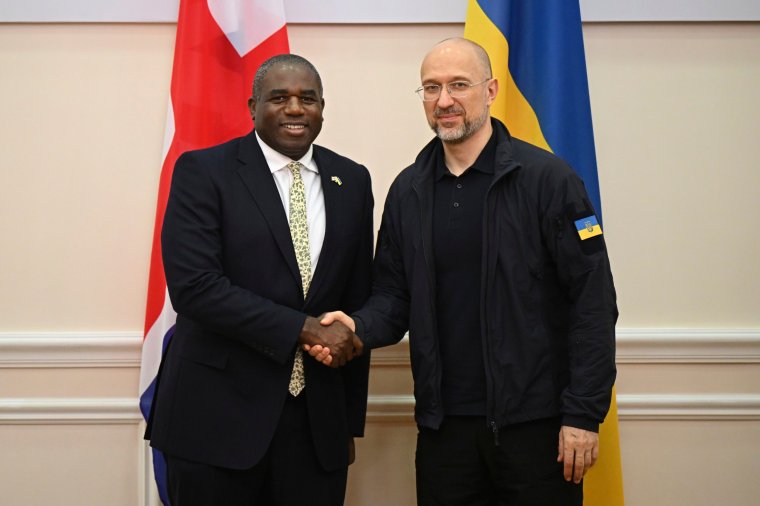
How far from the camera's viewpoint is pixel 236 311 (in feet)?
6.18

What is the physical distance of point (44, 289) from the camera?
2.71 m

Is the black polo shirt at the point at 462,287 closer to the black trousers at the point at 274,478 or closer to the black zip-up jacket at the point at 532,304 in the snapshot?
the black zip-up jacket at the point at 532,304

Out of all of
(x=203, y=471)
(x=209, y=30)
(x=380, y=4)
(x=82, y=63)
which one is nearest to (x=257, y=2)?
(x=209, y=30)

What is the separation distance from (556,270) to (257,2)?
4.36 ft

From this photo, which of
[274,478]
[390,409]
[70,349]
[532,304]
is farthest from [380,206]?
[70,349]

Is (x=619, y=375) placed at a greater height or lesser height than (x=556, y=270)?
lesser

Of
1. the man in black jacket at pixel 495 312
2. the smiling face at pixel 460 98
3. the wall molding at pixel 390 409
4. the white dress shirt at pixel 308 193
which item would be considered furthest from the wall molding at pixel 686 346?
the white dress shirt at pixel 308 193

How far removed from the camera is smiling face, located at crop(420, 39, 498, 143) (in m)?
2.02

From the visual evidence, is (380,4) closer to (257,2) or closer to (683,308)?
(257,2)

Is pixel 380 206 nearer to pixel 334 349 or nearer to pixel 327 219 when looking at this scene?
pixel 327 219

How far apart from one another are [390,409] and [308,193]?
948 millimetres

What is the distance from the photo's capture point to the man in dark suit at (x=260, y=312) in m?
1.93

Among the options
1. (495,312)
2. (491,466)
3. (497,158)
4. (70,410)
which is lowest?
(491,466)

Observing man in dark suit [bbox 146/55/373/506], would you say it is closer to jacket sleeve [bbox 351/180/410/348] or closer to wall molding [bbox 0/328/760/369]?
jacket sleeve [bbox 351/180/410/348]
